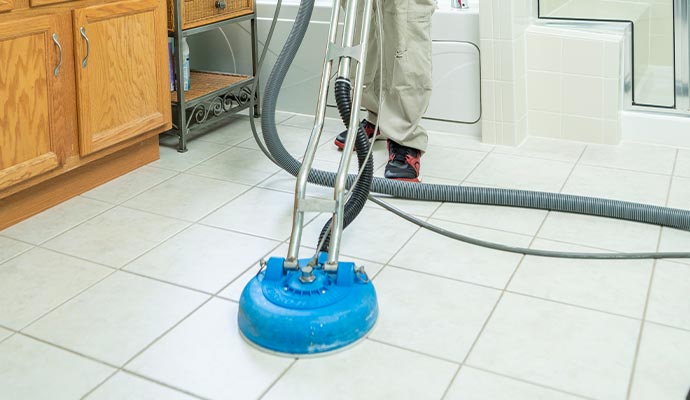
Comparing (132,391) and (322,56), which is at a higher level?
(322,56)

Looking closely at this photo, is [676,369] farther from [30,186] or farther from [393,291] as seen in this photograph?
[30,186]

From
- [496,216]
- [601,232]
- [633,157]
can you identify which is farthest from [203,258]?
[633,157]

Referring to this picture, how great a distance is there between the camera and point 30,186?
2322mm

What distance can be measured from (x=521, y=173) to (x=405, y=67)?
0.52 metres

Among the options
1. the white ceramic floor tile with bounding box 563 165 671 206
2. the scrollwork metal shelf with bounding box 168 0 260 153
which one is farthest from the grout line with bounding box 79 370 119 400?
the white ceramic floor tile with bounding box 563 165 671 206

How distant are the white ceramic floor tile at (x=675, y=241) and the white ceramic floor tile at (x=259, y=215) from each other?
0.96 metres

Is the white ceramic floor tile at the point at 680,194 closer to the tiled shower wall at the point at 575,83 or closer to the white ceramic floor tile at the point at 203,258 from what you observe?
the tiled shower wall at the point at 575,83

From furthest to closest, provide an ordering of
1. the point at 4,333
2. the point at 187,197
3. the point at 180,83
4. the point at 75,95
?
the point at 180,83 < the point at 187,197 < the point at 75,95 < the point at 4,333

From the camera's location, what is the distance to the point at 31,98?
2.25 metres

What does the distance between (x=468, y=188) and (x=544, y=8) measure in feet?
3.15

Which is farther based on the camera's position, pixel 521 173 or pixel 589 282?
pixel 521 173

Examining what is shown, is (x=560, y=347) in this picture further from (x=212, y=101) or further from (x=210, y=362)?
(x=212, y=101)

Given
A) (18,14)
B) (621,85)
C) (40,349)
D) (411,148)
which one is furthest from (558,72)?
(40,349)

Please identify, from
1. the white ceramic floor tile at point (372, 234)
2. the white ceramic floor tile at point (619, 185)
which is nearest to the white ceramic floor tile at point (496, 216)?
the white ceramic floor tile at point (372, 234)
